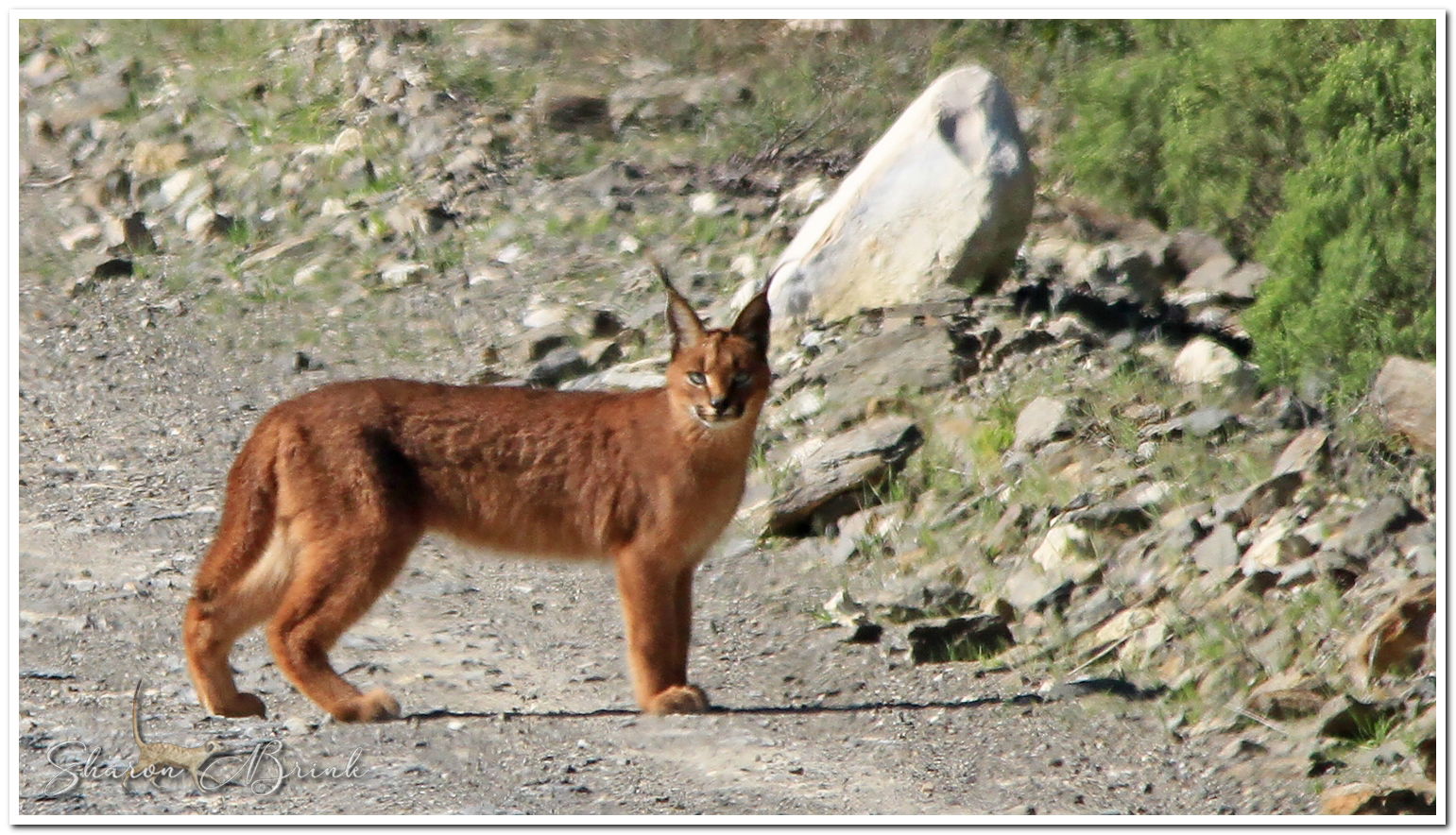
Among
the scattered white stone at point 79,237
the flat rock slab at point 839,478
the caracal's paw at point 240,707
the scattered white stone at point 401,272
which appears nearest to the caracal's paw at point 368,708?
the caracal's paw at point 240,707

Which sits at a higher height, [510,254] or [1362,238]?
[1362,238]

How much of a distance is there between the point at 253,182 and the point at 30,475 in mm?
3746

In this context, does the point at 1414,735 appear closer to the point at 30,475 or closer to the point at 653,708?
the point at 653,708

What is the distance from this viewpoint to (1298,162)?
32.2 feet

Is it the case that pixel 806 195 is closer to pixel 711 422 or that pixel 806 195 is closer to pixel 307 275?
pixel 307 275

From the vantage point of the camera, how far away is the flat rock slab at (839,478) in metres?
8.80

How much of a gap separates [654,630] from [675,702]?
10.7 inches

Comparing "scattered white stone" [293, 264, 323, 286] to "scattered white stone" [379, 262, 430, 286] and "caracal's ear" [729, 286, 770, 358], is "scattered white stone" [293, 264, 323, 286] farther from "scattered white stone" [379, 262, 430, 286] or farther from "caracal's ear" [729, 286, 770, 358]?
"caracal's ear" [729, 286, 770, 358]

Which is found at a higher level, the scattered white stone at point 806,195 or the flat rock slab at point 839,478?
the scattered white stone at point 806,195

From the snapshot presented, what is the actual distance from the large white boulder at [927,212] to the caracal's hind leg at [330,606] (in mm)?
4153

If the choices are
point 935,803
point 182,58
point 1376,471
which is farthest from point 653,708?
point 182,58

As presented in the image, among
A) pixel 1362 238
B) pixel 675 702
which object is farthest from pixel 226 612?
pixel 1362 238

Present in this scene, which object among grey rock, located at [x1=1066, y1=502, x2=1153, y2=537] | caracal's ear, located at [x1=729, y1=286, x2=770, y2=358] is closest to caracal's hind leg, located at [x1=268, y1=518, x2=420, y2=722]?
caracal's ear, located at [x1=729, y1=286, x2=770, y2=358]

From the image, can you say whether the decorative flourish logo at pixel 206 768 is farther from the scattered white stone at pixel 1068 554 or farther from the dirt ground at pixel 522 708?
the scattered white stone at pixel 1068 554
